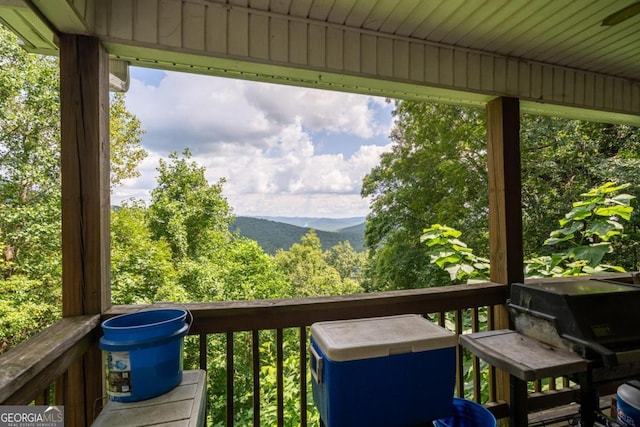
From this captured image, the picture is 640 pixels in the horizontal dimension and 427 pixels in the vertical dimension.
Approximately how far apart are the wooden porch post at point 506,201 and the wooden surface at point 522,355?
627mm

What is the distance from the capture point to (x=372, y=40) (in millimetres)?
1899

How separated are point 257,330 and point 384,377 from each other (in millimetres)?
742

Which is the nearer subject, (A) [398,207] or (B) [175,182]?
(A) [398,207]

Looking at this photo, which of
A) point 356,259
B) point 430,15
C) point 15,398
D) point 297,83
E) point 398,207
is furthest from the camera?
point 356,259

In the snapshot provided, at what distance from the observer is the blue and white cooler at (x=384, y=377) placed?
1.12m

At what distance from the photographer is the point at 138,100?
11.6m

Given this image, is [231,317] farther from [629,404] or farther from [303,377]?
[629,404]

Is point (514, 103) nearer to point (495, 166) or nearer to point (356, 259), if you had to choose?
point (495, 166)

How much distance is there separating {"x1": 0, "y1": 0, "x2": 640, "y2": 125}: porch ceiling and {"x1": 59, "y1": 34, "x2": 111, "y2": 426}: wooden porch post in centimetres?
17

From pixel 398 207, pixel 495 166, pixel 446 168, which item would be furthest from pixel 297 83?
pixel 398 207

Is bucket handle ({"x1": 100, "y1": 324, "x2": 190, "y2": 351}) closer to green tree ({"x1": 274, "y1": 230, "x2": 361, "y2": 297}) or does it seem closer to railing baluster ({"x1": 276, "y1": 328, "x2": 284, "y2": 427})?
railing baluster ({"x1": 276, "y1": 328, "x2": 284, "y2": 427})

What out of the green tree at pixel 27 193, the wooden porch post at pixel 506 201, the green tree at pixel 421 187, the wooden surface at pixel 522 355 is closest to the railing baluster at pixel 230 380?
the wooden surface at pixel 522 355

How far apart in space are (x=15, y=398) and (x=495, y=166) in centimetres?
261

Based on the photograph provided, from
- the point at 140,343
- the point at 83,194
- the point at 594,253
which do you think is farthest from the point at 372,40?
the point at 594,253
